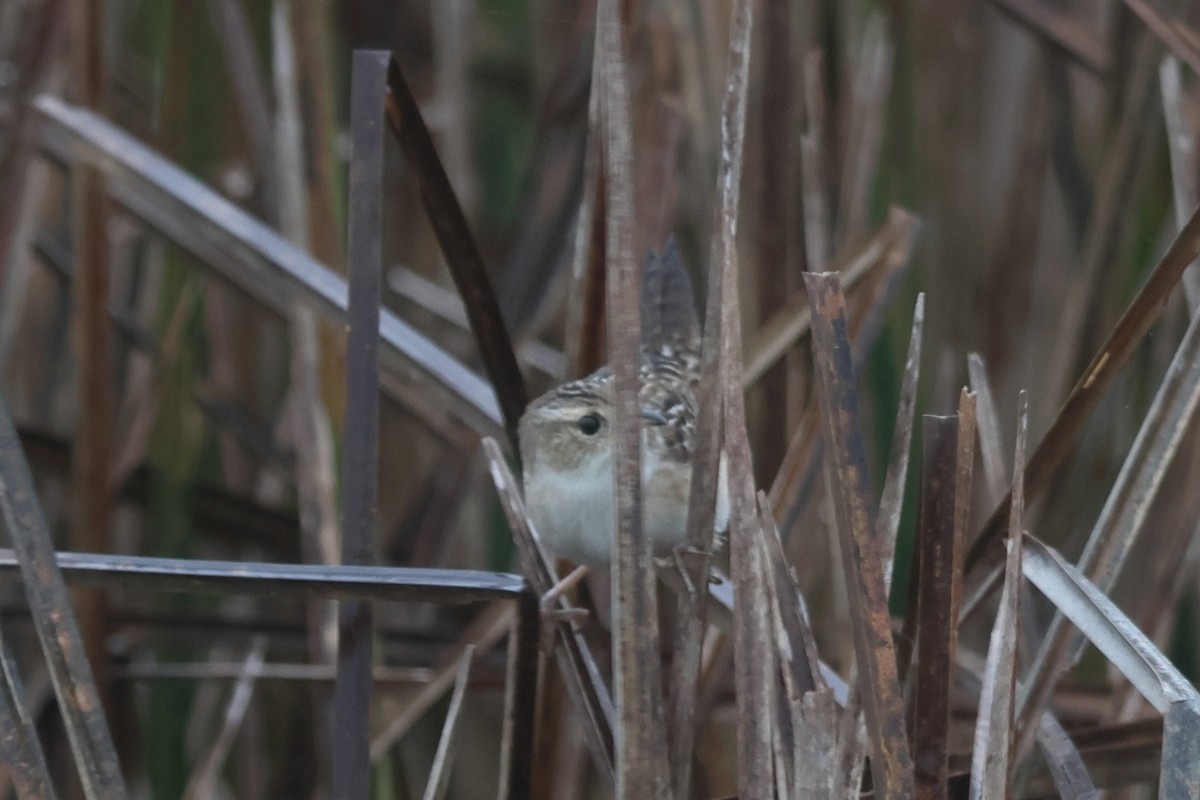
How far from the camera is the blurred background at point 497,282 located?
6.07 feet

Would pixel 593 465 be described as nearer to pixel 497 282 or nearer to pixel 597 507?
pixel 597 507

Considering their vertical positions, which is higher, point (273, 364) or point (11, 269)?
point (11, 269)

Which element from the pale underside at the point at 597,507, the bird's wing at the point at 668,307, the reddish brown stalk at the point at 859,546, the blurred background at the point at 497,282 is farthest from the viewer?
the bird's wing at the point at 668,307

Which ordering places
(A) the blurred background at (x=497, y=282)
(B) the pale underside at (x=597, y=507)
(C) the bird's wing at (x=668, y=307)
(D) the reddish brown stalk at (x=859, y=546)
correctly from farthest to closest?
(C) the bird's wing at (x=668, y=307) < (A) the blurred background at (x=497, y=282) < (B) the pale underside at (x=597, y=507) < (D) the reddish brown stalk at (x=859, y=546)

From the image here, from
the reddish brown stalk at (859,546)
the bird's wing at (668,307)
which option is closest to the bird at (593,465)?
the bird's wing at (668,307)

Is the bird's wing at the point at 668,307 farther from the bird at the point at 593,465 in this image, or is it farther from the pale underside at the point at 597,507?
the pale underside at the point at 597,507

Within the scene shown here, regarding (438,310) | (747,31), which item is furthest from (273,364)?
(747,31)

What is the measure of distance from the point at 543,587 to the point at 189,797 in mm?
780

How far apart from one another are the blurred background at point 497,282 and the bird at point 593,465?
9 centimetres

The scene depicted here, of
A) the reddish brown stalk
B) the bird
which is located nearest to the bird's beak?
the bird

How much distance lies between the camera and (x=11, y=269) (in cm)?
212

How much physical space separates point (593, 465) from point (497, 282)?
78 centimetres

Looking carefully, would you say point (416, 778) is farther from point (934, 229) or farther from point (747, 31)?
point (747, 31)

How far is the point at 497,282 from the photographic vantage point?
7.80ft
